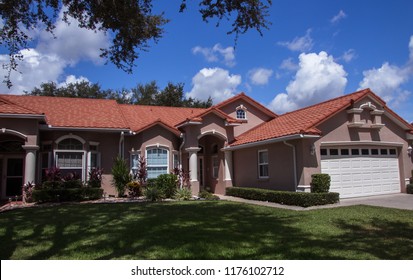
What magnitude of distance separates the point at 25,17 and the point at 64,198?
8554 millimetres

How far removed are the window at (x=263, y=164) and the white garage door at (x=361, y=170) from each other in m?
3.27

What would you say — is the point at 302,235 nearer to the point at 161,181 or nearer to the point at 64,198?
the point at 161,181

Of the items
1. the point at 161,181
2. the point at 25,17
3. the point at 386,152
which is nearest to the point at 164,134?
the point at 161,181

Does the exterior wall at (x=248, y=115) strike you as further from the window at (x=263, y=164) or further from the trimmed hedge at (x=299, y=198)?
the trimmed hedge at (x=299, y=198)

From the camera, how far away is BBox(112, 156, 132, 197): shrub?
61.1 ft

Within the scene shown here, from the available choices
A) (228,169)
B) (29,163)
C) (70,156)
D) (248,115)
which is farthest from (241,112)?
(29,163)

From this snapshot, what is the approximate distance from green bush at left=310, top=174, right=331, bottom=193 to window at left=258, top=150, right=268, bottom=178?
3.64m

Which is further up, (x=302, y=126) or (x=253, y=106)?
(x=253, y=106)

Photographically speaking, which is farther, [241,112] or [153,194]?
[241,112]

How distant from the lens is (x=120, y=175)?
18.6 meters

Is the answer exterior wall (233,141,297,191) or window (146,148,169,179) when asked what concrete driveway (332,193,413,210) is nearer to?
exterior wall (233,141,297,191)

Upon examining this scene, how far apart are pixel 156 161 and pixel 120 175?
2.58 m

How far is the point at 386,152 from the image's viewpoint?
1895 cm

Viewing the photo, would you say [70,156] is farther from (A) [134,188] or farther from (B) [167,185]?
(B) [167,185]
